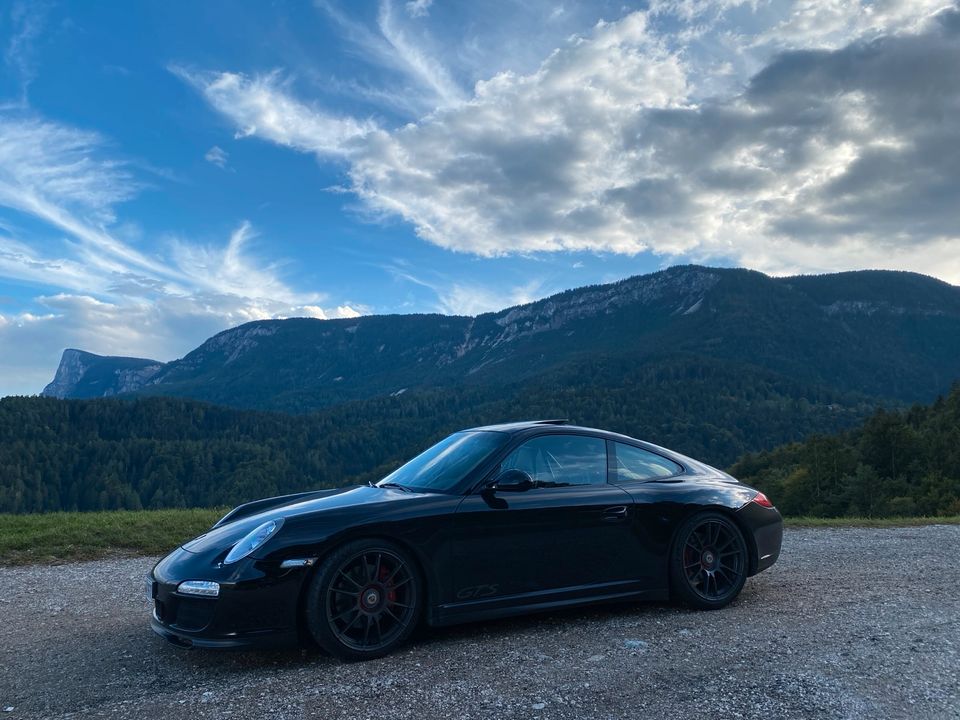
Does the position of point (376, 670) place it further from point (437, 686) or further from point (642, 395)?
point (642, 395)

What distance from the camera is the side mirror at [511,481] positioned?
14.9ft

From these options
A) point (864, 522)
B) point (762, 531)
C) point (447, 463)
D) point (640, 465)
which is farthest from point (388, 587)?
point (864, 522)

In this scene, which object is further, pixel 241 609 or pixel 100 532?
pixel 100 532

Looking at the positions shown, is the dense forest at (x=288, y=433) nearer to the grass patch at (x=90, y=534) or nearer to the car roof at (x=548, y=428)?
the grass patch at (x=90, y=534)

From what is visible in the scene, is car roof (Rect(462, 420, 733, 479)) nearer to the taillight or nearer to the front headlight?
the taillight

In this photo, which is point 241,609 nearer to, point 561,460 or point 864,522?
point 561,460

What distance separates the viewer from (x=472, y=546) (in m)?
4.38

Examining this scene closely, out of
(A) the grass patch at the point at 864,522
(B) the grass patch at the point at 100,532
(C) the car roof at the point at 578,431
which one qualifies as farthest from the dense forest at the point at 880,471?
(C) the car roof at the point at 578,431

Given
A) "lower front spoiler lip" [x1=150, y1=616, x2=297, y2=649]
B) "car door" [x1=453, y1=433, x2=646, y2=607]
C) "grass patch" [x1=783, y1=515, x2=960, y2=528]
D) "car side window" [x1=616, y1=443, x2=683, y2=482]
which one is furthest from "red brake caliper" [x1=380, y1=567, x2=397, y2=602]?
"grass patch" [x1=783, y1=515, x2=960, y2=528]

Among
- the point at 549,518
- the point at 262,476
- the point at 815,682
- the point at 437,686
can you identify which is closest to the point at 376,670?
the point at 437,686

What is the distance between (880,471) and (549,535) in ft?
112

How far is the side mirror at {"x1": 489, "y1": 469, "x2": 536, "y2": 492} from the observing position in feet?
14.9

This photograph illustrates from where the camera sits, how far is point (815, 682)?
11.6 feet

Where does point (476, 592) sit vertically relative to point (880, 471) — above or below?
below
